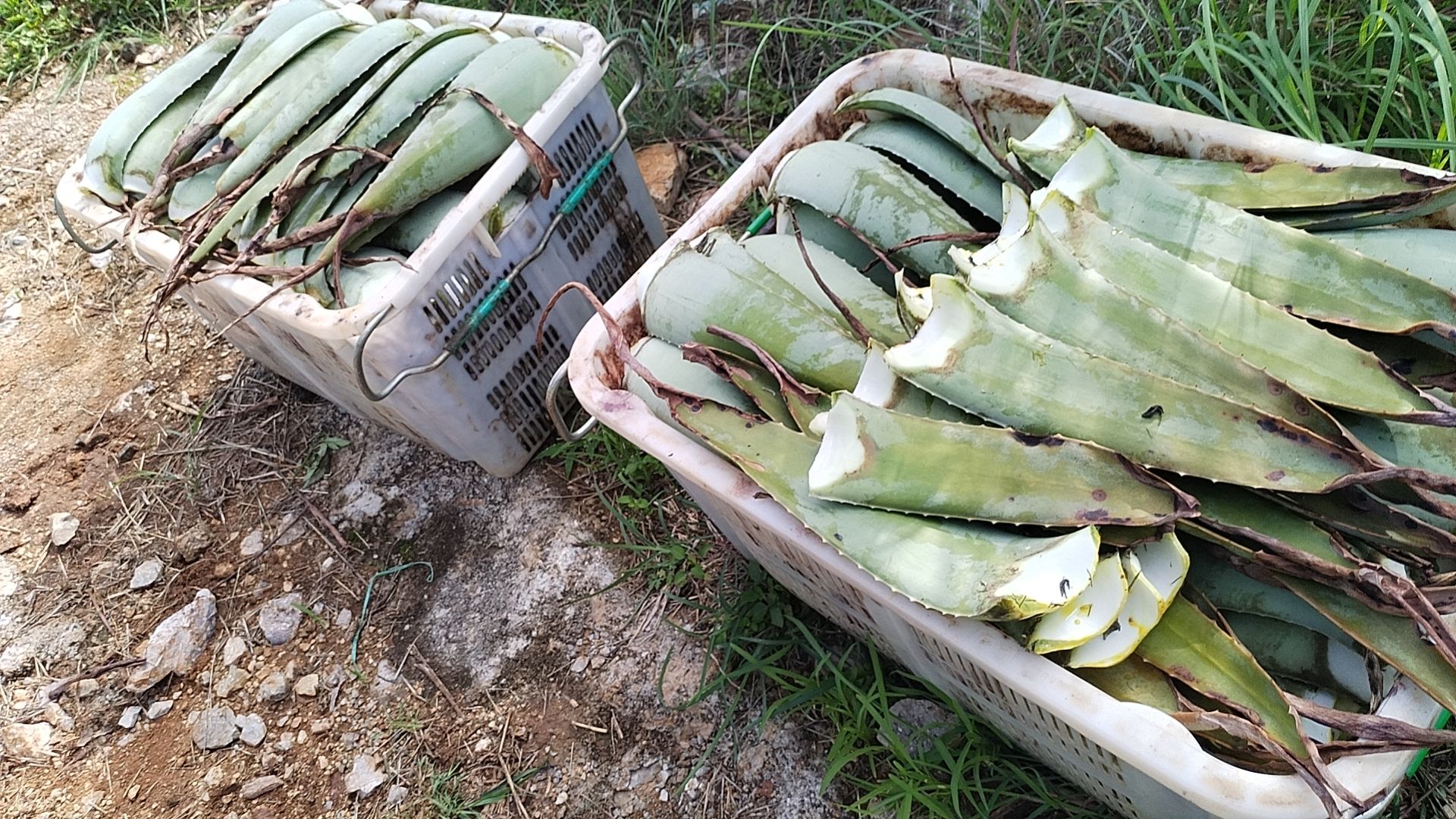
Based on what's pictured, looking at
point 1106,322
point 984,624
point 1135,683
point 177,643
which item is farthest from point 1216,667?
point 177,643

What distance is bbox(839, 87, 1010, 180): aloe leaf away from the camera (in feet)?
5.00

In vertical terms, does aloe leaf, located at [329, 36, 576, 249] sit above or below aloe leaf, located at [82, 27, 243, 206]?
above

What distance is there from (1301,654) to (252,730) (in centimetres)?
190

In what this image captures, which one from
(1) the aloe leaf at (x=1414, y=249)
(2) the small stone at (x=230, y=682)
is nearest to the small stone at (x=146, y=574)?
(2) the small stone at (x=230, y=682)

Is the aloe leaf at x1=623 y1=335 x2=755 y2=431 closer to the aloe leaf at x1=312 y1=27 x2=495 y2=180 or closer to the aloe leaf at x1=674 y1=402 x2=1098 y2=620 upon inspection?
the aloe leaf at x1=674 y1=402 x2=1098 y2=620

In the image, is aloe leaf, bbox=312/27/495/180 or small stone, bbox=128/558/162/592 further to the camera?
small stone, bbox=128/558/162/592

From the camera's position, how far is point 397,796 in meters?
1.87

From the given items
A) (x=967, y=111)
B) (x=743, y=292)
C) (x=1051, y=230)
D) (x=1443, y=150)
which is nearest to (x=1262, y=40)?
(x=1443, y=150)

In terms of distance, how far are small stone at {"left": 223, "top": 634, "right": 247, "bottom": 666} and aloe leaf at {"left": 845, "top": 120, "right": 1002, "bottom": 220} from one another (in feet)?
5.47

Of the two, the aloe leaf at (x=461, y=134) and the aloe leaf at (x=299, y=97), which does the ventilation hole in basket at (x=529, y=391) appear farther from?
the aloe leaf at (x=299, y=97)

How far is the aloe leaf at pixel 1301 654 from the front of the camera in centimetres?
110

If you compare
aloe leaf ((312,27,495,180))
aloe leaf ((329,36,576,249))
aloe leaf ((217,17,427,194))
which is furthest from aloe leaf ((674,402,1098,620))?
aloe leaf ((217,17,427,194))

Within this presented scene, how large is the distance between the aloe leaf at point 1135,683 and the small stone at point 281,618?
1711 millimetres

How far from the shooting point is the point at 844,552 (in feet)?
3.67
